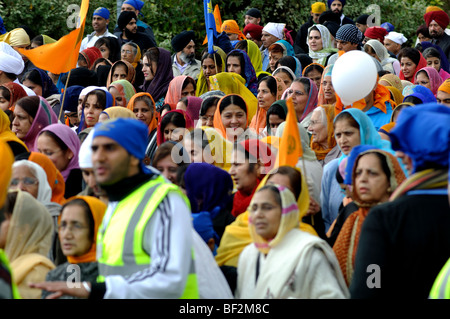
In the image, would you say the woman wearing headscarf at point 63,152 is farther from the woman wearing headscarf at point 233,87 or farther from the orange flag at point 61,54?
the woman wearing headscarf at point 233,87

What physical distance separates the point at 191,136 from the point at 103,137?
9.01 ft

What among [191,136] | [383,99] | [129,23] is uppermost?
[129,23]

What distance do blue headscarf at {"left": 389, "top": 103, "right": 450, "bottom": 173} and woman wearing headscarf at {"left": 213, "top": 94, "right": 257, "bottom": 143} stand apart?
3.50m

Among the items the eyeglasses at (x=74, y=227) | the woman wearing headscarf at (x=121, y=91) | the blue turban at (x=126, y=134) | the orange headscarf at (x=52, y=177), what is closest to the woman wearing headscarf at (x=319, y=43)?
the woman wearing headscarf at (x=121, y=91)

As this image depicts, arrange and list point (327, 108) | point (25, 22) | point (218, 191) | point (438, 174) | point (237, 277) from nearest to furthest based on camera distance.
→ point (438, 174), point (237, 277), point (218, 191), point (327, 108), point (25, 22)

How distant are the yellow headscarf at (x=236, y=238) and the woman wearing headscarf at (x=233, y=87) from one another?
163 inches

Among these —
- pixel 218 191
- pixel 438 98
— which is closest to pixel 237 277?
pixel 218 191

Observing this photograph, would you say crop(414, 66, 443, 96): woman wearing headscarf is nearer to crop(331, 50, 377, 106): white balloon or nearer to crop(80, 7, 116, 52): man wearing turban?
crop(331, 50, 377, 106): white balloon

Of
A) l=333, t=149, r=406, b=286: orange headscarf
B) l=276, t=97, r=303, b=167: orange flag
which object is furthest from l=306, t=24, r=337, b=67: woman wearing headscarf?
l=333, t=149, r=406, b=286: orange headscarf

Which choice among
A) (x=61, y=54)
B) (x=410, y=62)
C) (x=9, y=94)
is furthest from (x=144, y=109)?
(x=410, y=62)

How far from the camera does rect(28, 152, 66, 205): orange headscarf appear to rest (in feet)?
19.0

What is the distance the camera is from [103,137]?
379 cm

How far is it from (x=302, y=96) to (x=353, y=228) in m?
3.50
